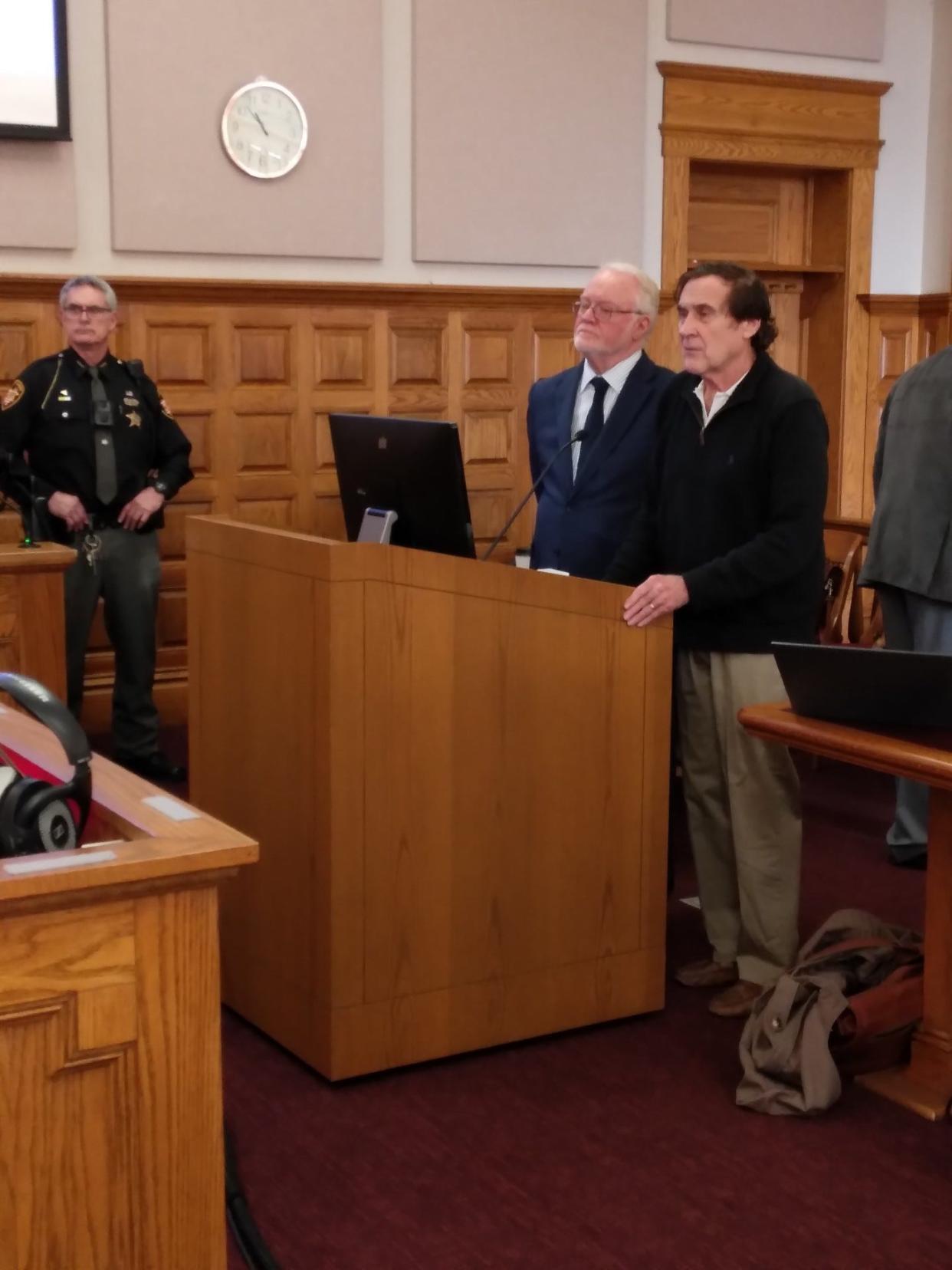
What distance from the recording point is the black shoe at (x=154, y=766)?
17.1 feet

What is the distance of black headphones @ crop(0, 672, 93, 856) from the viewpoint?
1.62 meters

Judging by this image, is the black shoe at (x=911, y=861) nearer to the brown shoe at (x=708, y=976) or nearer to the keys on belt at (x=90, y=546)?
the brown shoe at (x=708, y=976)

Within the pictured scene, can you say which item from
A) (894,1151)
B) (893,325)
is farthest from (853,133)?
A: (894,1151)

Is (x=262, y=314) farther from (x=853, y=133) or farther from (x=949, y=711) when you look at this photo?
(x=949, y=711)

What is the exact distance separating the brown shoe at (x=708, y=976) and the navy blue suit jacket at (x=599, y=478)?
3.04 feet

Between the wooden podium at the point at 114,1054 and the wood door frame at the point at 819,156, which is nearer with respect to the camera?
the wooden podium at the point at 114,1054

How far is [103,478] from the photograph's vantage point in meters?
5.15

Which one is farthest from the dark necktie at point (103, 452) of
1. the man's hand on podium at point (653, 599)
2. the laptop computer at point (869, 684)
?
the laptop computer at point (869, 684)

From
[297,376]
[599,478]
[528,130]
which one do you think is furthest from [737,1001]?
[528,130]

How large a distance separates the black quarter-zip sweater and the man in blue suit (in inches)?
7.8

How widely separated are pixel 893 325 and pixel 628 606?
16.3 feet

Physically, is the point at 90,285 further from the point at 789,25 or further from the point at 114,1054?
the point at 114,1054

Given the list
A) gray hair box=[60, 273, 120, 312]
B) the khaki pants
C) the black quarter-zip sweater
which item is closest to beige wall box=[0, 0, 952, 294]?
gray hair box=[60, 273, 120, 312]

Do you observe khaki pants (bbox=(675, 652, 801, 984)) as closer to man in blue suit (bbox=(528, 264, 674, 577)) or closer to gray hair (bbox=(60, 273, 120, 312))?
man in blue suit (bbox=(528, 264, 674, 577))
